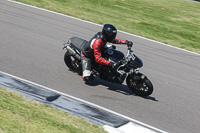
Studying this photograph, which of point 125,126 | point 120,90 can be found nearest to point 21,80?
point 120,90

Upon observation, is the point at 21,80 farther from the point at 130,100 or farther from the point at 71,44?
the point at 130,100

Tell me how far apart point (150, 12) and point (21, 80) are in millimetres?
12028

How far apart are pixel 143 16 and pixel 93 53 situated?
9.47 metres

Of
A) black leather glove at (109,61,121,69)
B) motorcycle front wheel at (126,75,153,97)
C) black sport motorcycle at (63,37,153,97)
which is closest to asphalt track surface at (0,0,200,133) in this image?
motorcycle front wheel at (126,75,153,97)

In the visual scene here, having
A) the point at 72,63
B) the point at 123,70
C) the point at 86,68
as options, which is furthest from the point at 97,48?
the point at 72,63

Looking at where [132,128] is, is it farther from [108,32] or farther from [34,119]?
[108,32]

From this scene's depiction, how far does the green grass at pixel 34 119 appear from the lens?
5.73m

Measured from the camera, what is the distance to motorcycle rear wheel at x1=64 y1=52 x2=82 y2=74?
9609 mm

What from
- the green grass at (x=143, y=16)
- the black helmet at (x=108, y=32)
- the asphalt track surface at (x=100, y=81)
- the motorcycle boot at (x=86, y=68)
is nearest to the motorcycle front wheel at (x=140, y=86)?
the asphalt track surface at (x=100, y=81)

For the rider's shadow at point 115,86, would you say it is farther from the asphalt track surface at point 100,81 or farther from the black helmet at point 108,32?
the black helmet at point 108,32

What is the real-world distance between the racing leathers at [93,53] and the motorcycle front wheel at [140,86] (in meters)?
0.73

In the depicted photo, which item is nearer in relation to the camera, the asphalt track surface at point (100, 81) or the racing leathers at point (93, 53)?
the asphalt track surface at point (100, 81)

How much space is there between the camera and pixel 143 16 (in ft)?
58.4

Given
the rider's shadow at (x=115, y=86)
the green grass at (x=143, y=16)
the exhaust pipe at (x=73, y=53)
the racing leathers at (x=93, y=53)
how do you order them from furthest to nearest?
the green grass at (x=143, y=16) < the exhaust pipe at (x=73, y=53) < the rider's shadow at (x=115, y=86) < the racing leathers at (x=93, y=53)
